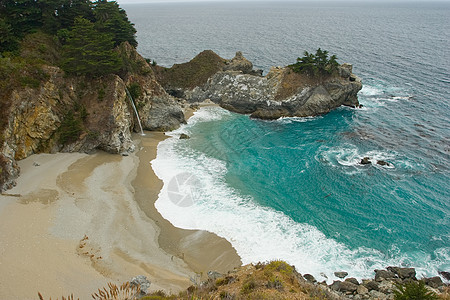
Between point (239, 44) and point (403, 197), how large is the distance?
325ft

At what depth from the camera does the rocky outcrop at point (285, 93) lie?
5834cm

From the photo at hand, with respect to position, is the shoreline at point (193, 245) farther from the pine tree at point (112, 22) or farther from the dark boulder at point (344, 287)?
the pine tree at point (112, 22)

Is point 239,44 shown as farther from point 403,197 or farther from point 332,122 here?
point 403,197

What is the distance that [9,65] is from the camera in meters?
36.5

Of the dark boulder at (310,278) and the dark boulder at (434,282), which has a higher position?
the dark boulder at (310,278)

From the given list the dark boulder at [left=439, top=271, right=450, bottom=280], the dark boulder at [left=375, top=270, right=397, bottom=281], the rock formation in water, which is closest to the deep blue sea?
the dark boulder at [left=439, top=271, right=450, bottom=280]

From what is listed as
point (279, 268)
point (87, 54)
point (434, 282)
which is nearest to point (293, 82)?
point (87, 54)

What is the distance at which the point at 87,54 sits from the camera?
140 feet

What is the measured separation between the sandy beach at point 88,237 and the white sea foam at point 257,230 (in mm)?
1422

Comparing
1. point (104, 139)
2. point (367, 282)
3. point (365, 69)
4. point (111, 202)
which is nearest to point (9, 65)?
point (104, 139)

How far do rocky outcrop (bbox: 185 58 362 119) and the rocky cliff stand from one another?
20.5 m

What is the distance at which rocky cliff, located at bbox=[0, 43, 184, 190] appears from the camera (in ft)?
113

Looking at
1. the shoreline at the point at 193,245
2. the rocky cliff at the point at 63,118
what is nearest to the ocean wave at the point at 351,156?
the shoreline at the point at 193,245

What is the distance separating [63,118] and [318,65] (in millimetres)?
46553
